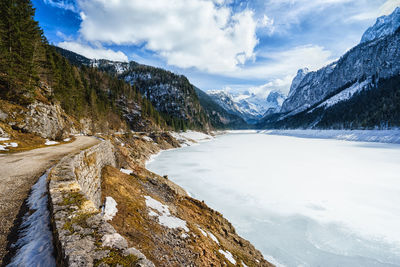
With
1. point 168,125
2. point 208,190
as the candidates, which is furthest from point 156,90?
point 208,190

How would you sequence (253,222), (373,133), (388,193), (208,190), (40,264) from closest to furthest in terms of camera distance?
(40,264) < (253,222) < (388,193) < (208,190) < (373,133)

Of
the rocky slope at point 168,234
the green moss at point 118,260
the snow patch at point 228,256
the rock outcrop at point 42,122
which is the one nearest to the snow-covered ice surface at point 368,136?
the rocky slope at point 168,234

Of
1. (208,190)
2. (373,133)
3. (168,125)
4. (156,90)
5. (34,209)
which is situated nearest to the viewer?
(34,209)

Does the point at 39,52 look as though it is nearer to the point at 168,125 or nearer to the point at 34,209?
the point at 34,209

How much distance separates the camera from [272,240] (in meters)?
13.9

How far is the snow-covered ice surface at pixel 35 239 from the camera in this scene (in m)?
3.31

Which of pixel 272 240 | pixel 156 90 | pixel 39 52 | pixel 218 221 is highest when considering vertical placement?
pixel 156 90

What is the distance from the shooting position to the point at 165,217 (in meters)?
9.98

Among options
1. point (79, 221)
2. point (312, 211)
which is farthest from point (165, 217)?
point (312, 211)

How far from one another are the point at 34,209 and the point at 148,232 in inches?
171

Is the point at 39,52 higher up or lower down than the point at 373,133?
higher up

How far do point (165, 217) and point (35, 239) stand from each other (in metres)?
6.92

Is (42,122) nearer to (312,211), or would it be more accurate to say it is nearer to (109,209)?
(109,209)

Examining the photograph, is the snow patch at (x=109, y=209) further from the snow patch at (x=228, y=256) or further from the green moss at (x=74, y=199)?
the snow patch at (x=228, y=256)
